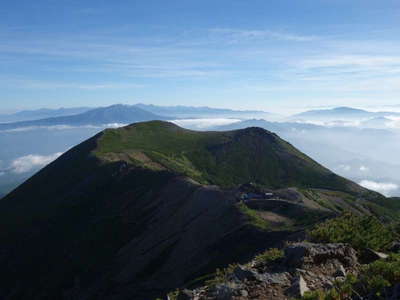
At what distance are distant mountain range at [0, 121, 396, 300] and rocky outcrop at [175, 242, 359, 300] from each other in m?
25.3

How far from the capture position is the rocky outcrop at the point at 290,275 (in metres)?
13.7

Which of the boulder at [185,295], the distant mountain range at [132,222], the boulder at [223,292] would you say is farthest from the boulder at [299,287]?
the distant mountain range at [132,222]

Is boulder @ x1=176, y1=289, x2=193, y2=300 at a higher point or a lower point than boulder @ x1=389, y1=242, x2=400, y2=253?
lower

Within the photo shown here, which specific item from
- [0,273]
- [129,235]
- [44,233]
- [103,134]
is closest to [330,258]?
[129,235]

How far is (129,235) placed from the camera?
7144 cm

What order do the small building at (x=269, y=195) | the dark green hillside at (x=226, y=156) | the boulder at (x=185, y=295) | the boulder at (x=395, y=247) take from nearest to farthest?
the boulder at (x=185, y=295), the boulder at (x=395, y=247), the small building at (x=269, y=195), the dark green hillside at (x=226, y=156)

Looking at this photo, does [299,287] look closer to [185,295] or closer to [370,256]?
[185,295]

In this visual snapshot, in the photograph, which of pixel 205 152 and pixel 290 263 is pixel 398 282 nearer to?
pixel 290 263

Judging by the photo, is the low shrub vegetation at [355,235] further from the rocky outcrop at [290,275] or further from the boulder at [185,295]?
the boulder at [185,295]

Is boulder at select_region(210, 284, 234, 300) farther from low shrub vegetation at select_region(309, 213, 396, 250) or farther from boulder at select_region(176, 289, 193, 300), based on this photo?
low shrub vegetation at select_region(309, 213, 396, 250)

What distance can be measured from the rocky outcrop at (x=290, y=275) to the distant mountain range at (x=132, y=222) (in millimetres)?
25283

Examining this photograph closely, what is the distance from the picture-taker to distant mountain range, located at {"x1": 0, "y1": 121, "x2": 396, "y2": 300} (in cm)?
5175

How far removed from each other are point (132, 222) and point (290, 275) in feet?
211

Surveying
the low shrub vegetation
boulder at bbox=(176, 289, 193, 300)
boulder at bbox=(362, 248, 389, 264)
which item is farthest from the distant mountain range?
boulder at bbox=(176, 289, 193, 300)
